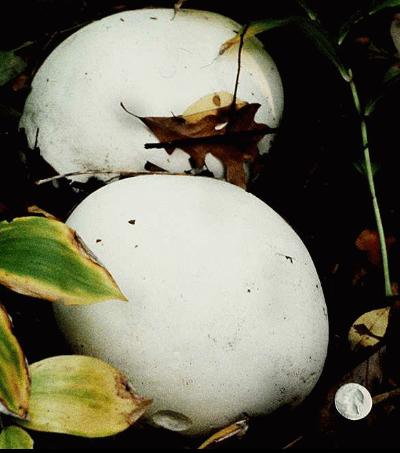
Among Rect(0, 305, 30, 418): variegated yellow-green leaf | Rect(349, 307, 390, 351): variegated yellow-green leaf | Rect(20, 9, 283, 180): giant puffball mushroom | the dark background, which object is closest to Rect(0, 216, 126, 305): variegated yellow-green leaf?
Rect(0, 305, 30, 418): variegated yellow-green leaf

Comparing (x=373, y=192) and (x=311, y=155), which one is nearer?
(x=373, y=192)

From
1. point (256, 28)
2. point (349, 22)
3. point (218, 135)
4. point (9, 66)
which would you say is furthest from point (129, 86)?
point (349, 22)

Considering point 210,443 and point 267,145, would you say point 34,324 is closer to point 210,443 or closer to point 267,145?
point 210,443

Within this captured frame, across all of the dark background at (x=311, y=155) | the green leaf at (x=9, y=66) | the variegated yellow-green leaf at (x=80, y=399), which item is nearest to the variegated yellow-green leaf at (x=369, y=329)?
the dark background at (x=311, y=155)

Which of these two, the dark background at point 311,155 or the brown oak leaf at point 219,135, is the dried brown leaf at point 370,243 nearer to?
the dark background at point 311,155

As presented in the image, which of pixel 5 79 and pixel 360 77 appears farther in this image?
pixel 360 77

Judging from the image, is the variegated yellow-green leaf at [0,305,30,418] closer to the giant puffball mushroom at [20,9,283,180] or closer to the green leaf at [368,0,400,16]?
the giant puffball mushroom at [20,9,283,180]

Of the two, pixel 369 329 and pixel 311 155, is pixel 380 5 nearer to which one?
pixel 311 155

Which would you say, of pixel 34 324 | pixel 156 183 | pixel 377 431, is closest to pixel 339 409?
pixel 377 431
